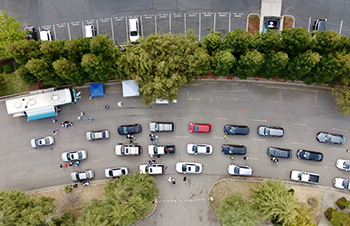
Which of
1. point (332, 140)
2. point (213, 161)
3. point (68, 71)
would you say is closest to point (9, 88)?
point (68, 71)

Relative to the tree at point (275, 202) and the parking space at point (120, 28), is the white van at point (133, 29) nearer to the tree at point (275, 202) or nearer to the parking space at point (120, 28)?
the parking space at point (120, 28)

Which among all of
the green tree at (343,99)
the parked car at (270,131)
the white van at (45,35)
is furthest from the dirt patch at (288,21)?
the white van at (45,35)

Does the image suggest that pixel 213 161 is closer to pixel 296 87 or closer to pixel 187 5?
pixel 296 87

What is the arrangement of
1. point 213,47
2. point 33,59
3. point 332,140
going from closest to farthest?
point 33,59
point 213,47
point 332,140

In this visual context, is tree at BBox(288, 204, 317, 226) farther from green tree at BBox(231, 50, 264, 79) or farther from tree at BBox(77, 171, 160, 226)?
green tree at BBox(231, 50, 264, 79)

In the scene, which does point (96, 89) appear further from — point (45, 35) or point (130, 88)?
point (45, 35)

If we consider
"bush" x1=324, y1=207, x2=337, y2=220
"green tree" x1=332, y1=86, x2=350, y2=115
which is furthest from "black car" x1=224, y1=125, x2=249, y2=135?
"bush" x1=324, y1=207, x2=337, y2=220

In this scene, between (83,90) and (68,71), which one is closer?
(68,71)
